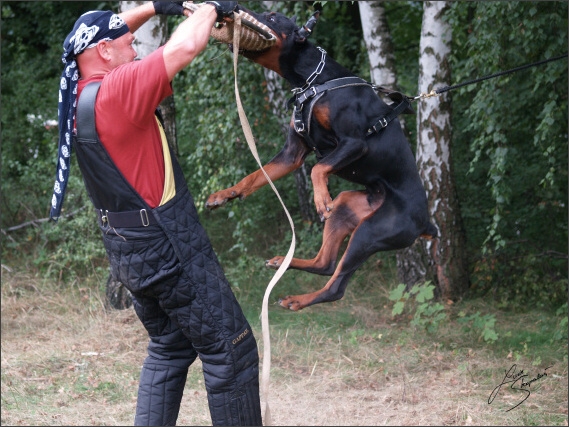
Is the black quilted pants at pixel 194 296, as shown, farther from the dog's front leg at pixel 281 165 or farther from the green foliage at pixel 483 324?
the green foliage at pixel 483 324

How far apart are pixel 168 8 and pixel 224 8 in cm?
42

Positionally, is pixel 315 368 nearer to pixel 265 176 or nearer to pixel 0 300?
pixel 265 176

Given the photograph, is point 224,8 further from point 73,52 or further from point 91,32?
point 73,52

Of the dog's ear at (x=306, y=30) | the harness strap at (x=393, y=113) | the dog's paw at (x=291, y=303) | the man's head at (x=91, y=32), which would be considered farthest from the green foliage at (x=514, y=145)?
the man's head at (x=91, y=32)

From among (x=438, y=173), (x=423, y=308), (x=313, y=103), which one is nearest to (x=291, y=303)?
(x=313, y=103)

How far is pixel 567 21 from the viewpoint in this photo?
17.8ft

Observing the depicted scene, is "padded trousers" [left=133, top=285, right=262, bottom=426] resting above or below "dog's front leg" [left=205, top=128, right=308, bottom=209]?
below

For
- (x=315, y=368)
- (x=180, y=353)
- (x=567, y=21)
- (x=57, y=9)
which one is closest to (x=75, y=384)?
(x=315, y=368)

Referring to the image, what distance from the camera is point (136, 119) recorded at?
2.94 m

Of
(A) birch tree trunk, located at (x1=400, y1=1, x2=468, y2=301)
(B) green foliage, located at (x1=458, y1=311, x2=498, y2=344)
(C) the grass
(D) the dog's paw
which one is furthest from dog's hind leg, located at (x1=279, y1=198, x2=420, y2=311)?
(A) birch tree trunk, located at (x1=400, y1=1, x2=468, y2=301)

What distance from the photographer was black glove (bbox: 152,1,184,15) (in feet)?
10.5

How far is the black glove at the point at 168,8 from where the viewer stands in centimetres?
321

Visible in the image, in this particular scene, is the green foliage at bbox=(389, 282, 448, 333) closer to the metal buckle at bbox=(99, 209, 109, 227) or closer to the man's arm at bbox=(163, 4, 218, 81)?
the metal buckle at bbox=(99, 209, 109, 227)

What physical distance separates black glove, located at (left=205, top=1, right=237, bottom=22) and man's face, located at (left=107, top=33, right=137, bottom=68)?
0.44 meters
